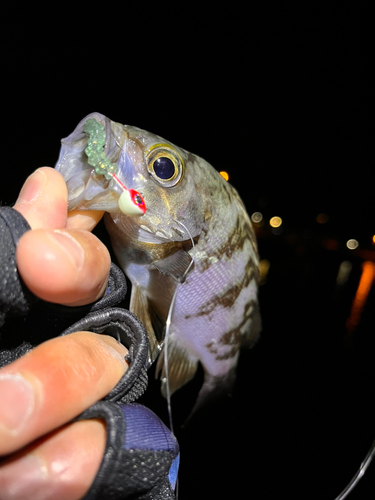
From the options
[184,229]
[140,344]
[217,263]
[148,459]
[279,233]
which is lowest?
[279,233]

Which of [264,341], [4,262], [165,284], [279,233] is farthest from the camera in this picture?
[279,233]

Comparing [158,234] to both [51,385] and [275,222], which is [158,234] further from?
[275,222]

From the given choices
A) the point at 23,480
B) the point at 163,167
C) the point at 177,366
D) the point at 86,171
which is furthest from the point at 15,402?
the point at 177,366

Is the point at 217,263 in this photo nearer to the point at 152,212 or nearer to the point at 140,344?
the point at 152,212

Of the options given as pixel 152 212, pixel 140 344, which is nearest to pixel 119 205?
pixel 152 212

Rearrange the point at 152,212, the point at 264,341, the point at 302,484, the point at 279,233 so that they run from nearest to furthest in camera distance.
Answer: the point at 152,212 < the point at 302,484 < the point at 264,341 < the point at 279,233

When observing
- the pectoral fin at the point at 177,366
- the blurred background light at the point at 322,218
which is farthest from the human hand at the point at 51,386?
the blurred background light at the point at 322,218

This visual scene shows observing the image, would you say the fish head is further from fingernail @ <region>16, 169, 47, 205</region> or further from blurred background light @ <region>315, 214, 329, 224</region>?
blurred background light @ <region>315, 214, 329, 224</region>

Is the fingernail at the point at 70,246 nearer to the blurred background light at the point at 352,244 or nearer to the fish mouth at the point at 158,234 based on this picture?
the fish mouth at the point at 158,234

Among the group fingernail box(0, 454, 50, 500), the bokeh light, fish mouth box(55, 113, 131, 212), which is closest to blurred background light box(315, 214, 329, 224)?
the bokeh light
